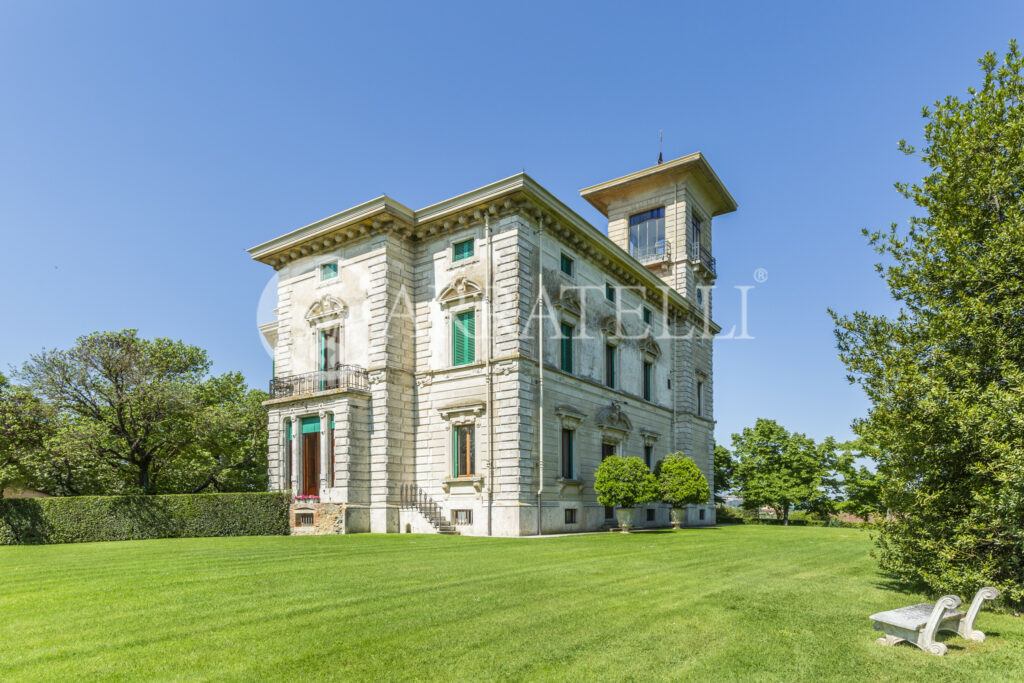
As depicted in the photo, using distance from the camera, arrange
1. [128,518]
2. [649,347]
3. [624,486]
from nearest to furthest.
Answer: [128,518] → [624,486] → [649,347]

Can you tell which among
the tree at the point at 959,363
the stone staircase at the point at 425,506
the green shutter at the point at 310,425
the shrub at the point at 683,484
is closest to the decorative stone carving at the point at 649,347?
the shrub at the point at 683,484

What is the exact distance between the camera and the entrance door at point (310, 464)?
24.9 meters

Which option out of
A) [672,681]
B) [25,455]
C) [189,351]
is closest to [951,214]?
[672,681]

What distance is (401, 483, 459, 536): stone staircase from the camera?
22.9 metres

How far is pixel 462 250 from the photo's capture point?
2512cm

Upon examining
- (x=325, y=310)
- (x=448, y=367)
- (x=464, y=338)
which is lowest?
(x=448, y=367)

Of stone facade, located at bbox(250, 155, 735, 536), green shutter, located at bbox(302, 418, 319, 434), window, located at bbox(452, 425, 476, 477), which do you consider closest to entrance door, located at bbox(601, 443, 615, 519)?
stone facade, located at bbox(250, 155, 735, 536)

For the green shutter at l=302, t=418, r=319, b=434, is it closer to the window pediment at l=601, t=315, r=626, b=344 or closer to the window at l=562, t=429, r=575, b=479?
the window at l=562, t=429, r=575, b=479

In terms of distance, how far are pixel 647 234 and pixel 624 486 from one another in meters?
19.1

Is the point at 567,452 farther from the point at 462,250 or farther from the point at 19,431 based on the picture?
the point at 19,431

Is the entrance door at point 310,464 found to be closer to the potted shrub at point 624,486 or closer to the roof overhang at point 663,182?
the potted shrub at point 624,486

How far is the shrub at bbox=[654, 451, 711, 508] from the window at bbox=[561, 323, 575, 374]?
6790 millimetres

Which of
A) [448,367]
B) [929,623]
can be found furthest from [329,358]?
[929,623]

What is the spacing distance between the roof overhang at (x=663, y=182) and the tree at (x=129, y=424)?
2272 cm
